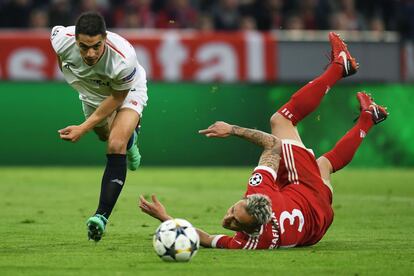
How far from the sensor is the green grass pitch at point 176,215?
7395 millimetres

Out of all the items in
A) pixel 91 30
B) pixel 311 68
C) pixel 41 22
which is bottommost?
pixel 311 68

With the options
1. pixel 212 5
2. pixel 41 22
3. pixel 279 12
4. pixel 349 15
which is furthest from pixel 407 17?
pixel 41 22

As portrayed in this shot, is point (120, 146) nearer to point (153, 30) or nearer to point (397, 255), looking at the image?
point (397, 255)

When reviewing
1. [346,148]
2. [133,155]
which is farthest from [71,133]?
[346,148]

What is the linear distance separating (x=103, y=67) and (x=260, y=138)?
1.50 meters

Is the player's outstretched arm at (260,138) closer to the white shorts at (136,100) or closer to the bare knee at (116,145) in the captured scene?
the bare knee at (116,145)

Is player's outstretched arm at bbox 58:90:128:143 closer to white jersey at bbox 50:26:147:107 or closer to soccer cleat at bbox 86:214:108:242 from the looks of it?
white jersey at bbox 50:26:147:107

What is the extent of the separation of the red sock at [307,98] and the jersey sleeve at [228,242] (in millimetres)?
1627

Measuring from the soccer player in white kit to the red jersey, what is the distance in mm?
1074

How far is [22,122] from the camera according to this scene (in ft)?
60.6

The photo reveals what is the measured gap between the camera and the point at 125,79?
895 cm

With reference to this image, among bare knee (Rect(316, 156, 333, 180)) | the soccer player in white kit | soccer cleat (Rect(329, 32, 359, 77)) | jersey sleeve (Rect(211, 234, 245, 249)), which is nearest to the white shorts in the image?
the soccer player in white kit

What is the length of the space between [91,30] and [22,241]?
1982 mm

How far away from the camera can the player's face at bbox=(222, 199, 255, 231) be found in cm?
784
